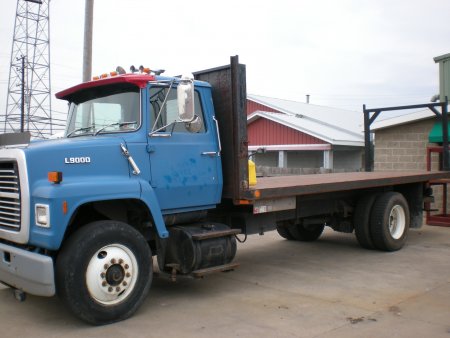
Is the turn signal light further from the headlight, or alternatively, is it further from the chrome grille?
the chrome grille

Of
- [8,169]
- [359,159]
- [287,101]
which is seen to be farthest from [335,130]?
[8,169]

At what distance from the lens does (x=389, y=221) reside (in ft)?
28.8

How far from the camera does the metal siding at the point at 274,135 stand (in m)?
24.2

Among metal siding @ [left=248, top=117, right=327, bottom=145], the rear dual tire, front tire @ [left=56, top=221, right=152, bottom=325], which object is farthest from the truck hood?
metal siding @ [left=248, top=117, right=327, bottom=145]

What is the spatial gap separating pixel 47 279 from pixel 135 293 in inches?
37.8

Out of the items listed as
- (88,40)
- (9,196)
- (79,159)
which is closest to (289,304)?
(79,159)

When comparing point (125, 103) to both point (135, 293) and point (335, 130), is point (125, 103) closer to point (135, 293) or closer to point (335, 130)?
point (135, 293)

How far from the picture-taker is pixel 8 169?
16.9ft

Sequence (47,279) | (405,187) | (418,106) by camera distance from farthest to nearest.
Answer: (418,106) → (405,187) → (47,279)

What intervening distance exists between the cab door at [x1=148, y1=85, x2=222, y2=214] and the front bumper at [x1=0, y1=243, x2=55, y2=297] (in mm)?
1474

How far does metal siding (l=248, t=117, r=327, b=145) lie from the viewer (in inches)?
952

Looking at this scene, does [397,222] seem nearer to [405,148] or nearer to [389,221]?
[389,221]

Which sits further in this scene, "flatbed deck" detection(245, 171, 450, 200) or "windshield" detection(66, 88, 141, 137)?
"flatbed deck" detection(245, 171, 450, 200)

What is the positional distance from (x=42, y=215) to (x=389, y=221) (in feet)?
20.3
